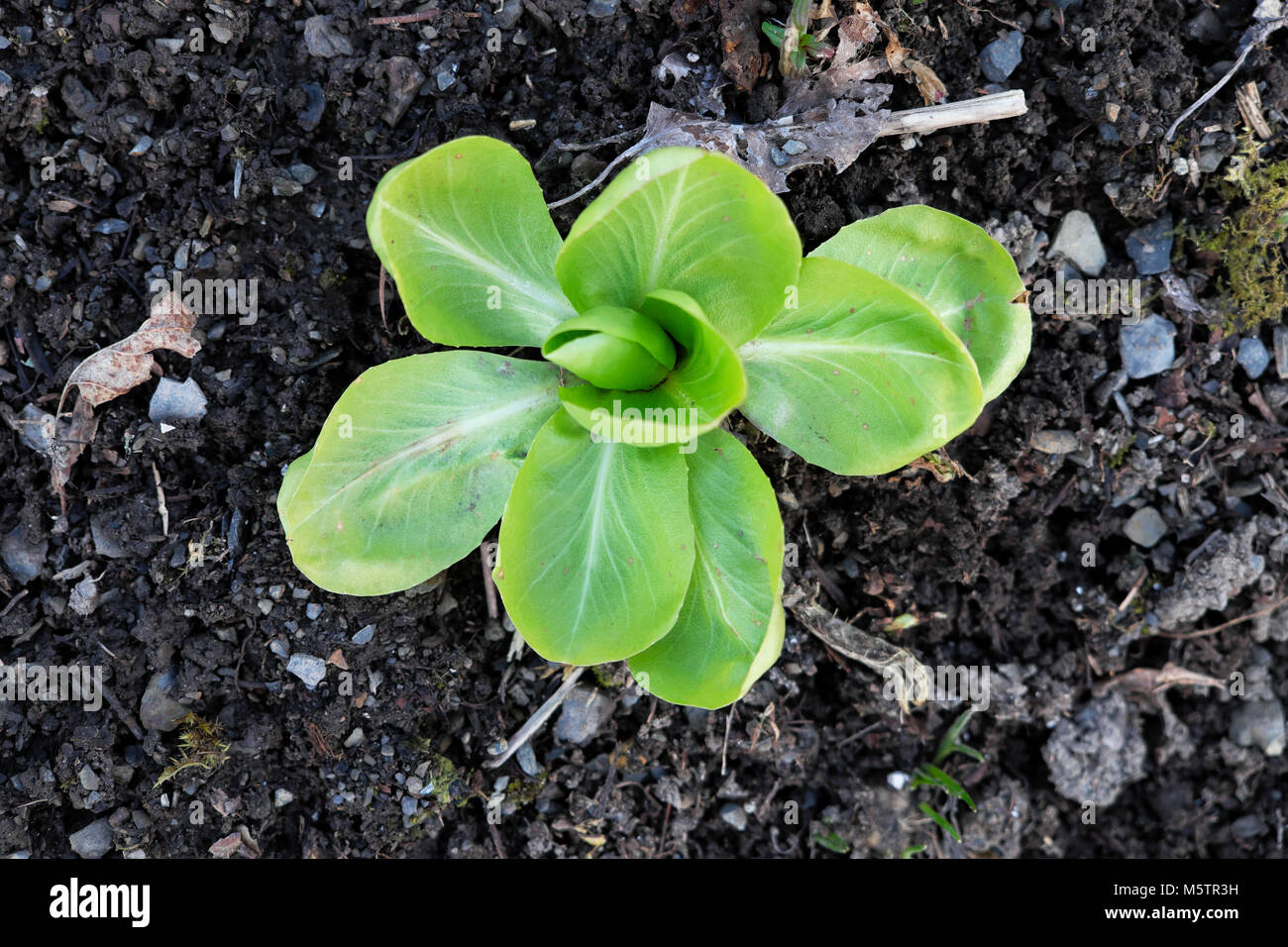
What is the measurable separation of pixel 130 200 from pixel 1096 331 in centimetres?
316

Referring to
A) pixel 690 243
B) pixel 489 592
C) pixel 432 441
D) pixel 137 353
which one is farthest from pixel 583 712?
pixel 137 353

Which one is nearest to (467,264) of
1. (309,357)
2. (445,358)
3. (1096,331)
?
(445,358)

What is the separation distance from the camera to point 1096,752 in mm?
3268

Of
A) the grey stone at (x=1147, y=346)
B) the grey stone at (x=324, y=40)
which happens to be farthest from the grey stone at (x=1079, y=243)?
the grey stone at (x=324, y=40)

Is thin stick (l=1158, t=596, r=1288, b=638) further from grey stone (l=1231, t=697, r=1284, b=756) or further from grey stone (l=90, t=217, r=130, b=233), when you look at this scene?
grey stone (l=90, t=217, r=130, b=233)

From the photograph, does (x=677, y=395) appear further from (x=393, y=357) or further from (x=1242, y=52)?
(x=1242, y=52)

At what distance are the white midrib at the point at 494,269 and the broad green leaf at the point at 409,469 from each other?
0.19m

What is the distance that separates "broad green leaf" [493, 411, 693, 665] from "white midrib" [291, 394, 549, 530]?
166 millimetres

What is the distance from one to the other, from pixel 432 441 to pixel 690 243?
2.90 feet

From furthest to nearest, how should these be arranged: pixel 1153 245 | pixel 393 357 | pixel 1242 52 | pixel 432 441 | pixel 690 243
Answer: pixel 1153 245 < pixel 1242 52 < pixel 393 357 < pixel 432 441 < pixel 690 243

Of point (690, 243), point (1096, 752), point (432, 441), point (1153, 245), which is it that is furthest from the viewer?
point (1096, 752)

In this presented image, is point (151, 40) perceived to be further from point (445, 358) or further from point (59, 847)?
point (59, 847)

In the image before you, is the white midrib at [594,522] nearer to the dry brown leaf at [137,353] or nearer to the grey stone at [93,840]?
the dry brown leaf at [137,353]

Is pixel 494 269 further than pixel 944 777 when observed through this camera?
No
